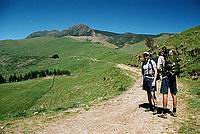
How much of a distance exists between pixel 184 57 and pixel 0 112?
3565cm

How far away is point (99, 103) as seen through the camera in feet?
66.4

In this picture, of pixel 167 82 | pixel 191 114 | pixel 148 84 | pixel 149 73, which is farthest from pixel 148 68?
pixel 191 114

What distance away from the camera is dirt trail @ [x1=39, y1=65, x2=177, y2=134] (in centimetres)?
1379

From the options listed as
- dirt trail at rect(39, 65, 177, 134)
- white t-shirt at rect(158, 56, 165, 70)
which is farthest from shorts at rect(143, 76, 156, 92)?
dirt trail at rect(39, 65, 177, 134)

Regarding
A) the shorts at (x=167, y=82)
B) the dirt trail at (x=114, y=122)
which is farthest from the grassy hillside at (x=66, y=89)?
the shorts at (x=167, y=82)

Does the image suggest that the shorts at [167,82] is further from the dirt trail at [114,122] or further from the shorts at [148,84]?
the dirt trail at [114,122]

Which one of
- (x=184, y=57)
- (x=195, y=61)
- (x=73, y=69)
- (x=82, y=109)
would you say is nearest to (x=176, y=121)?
(x=82, y=109)

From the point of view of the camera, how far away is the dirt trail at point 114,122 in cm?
1379

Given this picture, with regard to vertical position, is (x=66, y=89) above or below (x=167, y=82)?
below

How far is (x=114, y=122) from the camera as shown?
49.6ft

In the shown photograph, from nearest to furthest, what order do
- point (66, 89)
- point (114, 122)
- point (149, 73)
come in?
1. point (114, 122)
2. point (149, 73)
3. point (66, 89)

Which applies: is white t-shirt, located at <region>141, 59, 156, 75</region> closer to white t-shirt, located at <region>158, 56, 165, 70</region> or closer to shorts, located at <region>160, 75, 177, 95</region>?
white t-shirt, located at <region>158, 56, 165, 70</region>

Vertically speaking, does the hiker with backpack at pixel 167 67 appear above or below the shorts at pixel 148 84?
above

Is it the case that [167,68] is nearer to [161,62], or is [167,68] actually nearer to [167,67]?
[167,67]
